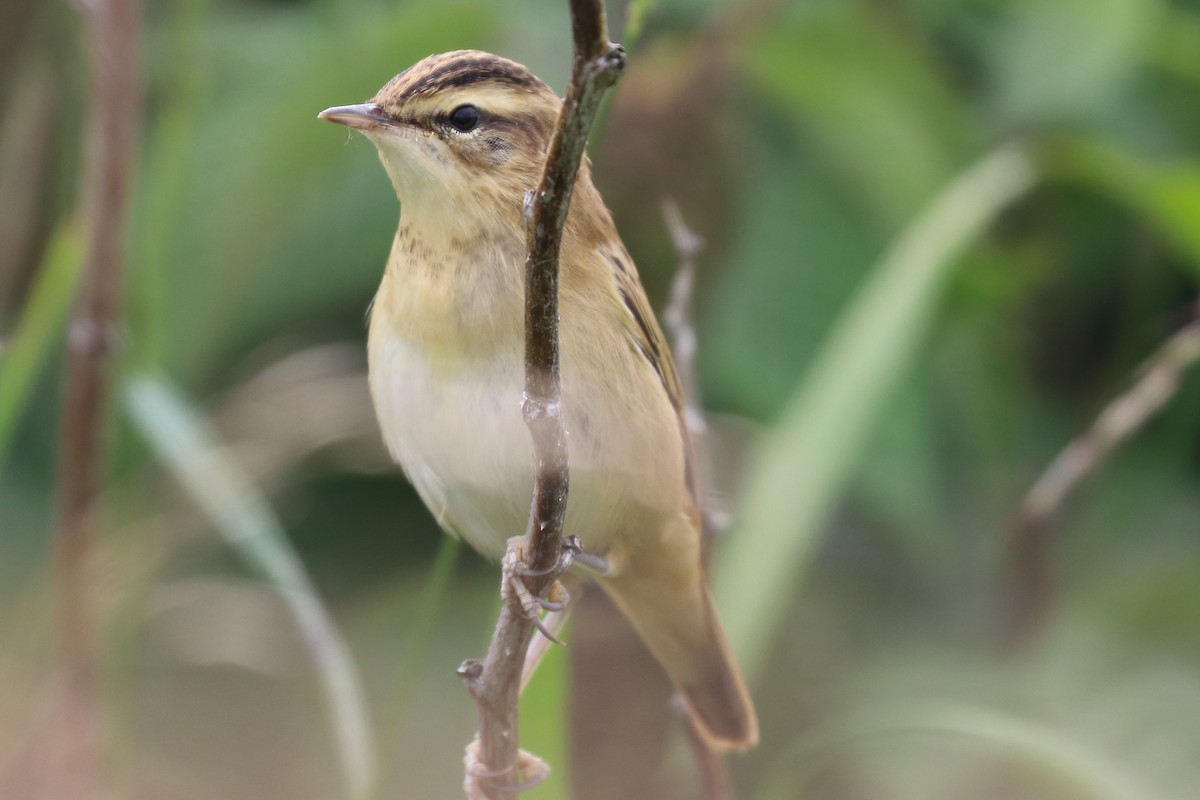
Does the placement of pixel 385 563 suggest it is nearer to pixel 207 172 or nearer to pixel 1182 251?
pixel 207 172

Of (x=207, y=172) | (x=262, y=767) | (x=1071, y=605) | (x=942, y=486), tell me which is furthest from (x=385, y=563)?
(x=1071, y=605)

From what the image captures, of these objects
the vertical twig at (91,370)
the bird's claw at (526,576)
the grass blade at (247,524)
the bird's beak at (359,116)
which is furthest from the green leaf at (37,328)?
the bird's claw at (526,576)

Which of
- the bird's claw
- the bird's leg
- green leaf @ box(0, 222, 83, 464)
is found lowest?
the bird's leg

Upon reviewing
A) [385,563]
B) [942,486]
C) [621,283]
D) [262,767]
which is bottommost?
[262,767]

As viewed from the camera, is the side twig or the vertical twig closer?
the side twig

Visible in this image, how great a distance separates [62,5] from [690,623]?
1797 millimetres

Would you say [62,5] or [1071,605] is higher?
[62,5]

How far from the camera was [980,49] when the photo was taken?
281cm

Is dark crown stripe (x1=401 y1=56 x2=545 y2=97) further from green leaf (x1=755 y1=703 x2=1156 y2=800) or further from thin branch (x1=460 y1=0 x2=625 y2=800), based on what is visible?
green leaf (x1=755 y1=703 x2=1156 y2=800)

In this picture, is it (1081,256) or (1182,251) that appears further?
(1081,256)

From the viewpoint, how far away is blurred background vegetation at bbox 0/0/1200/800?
2344 mm

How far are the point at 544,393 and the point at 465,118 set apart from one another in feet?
1.47

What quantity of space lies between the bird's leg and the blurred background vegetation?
77 centimetres

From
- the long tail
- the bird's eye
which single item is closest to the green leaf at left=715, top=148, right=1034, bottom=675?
the long tail
